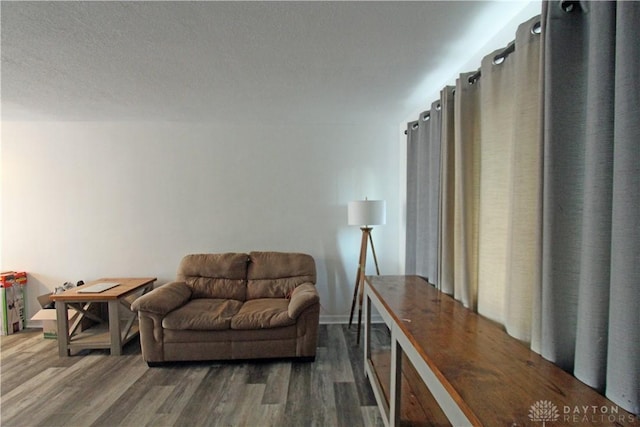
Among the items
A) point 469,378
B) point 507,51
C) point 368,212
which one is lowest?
point 469,378

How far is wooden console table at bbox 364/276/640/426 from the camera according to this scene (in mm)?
800

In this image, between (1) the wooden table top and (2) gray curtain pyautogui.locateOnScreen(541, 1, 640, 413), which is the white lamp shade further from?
(1) the wooden table top

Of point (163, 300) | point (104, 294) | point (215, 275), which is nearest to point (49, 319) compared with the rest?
point (104, 294)

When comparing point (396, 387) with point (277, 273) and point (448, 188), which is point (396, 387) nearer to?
point (448, 188)

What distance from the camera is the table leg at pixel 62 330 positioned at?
273 cm

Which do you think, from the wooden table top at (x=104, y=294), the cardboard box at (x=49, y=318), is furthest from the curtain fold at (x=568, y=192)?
the cardboard box at (x=49, y=318)

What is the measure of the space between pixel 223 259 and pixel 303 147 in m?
1.66

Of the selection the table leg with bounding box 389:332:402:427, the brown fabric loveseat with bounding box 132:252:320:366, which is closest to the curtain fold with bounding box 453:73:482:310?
the table leg with bounding box 389:332:402:427

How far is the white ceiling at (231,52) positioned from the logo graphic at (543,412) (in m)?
1.73

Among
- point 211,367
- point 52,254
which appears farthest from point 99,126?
point 211,367

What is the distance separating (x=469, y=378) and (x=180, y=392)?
2178mm

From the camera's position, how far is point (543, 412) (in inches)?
31.0

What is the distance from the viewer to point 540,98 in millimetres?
1129

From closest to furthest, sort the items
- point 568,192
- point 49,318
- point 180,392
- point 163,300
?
point 568,192
point 180,392
point 163,300
point 49,318
